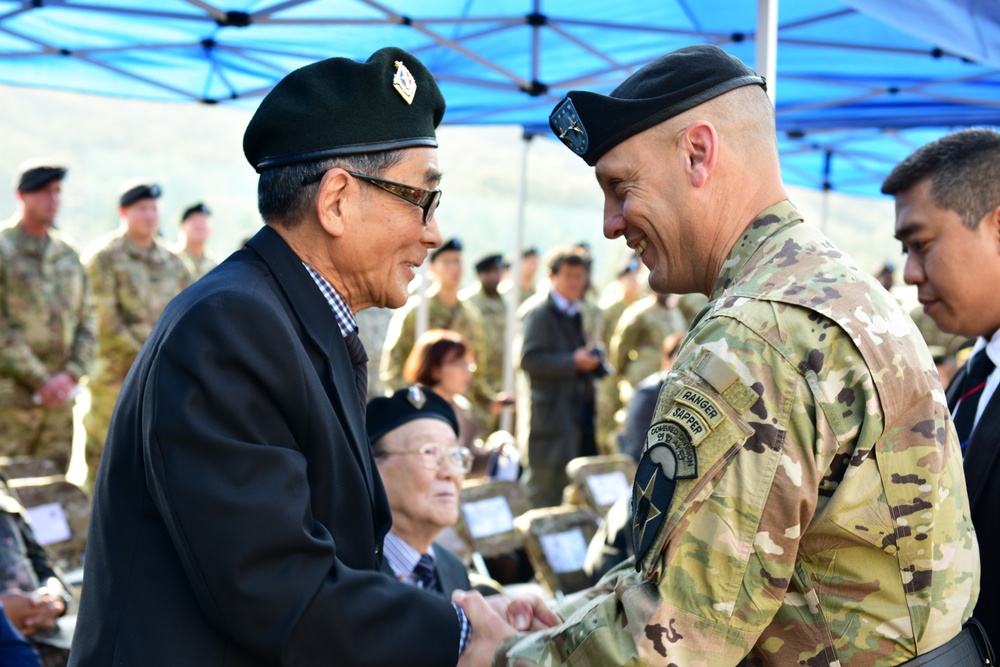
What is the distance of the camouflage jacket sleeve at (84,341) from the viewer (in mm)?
7309

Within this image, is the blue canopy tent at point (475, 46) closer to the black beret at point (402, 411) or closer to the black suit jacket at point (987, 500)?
the black beret at point (402, 411)

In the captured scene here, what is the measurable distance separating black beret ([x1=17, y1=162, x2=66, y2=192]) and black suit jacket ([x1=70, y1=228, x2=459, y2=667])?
18.5 feet

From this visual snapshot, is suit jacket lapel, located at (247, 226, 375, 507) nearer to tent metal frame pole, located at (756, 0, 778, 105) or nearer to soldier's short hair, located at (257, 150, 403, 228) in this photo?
soldier's short hair, located at (257, 150, 403, 228)

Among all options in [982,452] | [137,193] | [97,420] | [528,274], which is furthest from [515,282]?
[982,452]

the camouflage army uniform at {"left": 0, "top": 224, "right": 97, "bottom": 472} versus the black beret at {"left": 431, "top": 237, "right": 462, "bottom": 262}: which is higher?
the black beret at {"left": 431, "top": 237, "right": 462, "bottom": 262}

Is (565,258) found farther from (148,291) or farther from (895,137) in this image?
(895,137)

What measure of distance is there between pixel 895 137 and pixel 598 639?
387 inches

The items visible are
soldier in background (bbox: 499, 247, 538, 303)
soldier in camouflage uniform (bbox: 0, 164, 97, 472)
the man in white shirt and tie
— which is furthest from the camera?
soldier in background (bbox: 499, 247, 538, 303)

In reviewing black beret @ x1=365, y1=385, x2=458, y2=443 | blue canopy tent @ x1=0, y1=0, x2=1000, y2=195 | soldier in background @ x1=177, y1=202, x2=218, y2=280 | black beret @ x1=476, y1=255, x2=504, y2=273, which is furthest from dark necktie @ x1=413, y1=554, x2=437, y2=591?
black beret @ x1=476, y1=255, x2=504, y2=273

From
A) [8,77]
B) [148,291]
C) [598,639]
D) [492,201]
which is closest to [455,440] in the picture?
[598,639]

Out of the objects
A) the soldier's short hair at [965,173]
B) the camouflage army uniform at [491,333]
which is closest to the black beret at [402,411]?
the soldier's short hair at [965,173]

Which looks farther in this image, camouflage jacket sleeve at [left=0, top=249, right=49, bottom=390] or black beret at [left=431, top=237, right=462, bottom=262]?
→ black beret at [left=431, top=237, right=462, bottom=262]

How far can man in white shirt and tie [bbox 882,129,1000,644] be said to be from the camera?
8.25 feet

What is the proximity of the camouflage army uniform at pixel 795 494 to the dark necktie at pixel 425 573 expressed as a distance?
1.79 m
